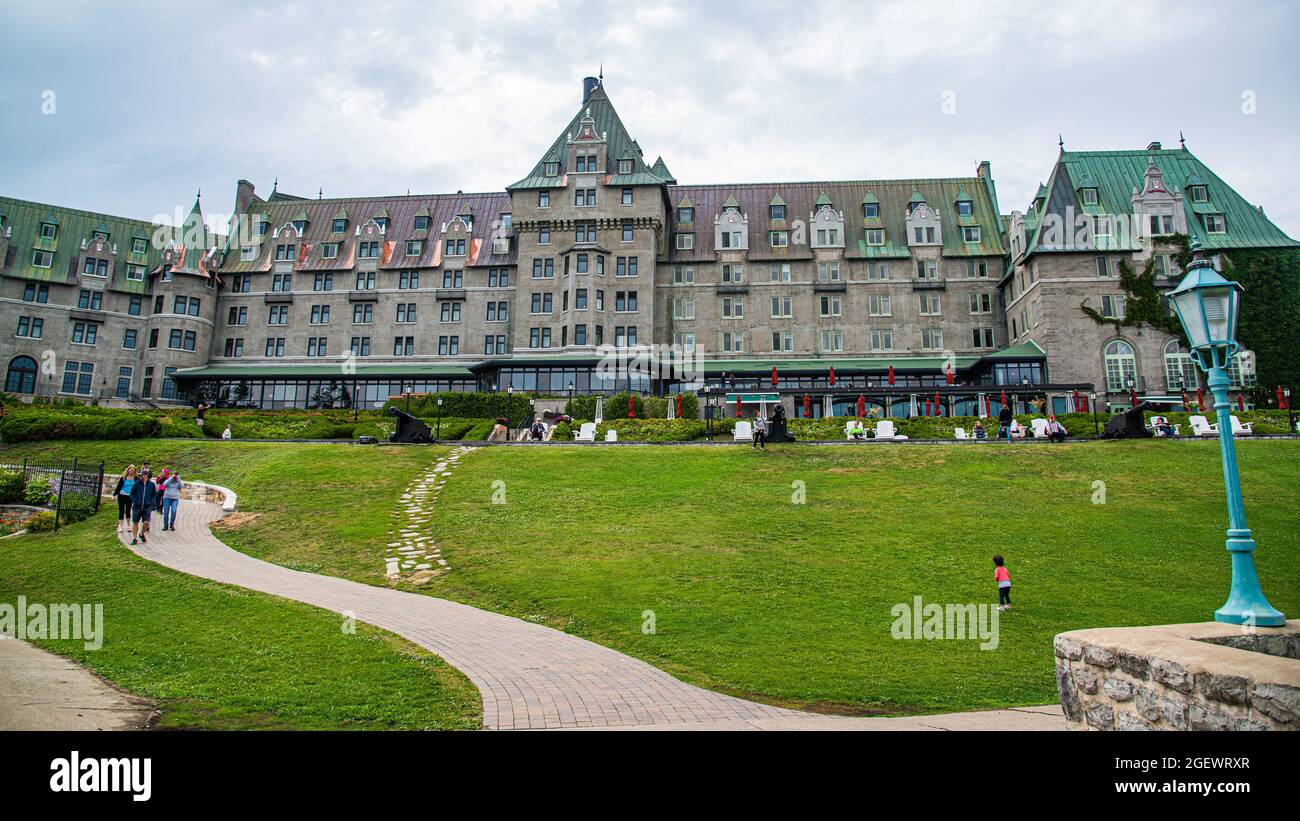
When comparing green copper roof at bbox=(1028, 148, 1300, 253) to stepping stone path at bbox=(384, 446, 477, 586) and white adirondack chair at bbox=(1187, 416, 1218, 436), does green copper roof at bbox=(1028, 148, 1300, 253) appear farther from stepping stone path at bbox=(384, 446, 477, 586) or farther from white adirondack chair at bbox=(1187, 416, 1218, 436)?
stepping stone path at bbox=(384, 446, 477, 586)

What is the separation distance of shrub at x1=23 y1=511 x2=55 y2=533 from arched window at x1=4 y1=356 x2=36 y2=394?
51.5 meters

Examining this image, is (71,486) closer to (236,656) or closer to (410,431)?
(410,431)

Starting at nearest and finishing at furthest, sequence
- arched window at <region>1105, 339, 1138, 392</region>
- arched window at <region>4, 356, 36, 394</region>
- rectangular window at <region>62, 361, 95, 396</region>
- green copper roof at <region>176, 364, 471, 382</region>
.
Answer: arched window at <region>1105, 339, 1138, 392</region>
green copper roof at <region>176, 364, 471, 382</region>
arched window at <region>4, 356, 36, 394</region>
rectangular window at <region>62, 361, 95, 396</region>

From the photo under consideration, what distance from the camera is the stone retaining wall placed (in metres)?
5.04

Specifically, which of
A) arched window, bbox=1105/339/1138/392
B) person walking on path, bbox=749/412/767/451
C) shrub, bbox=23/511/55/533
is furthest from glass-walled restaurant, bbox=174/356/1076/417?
shrub, bbox=23/511/55/533

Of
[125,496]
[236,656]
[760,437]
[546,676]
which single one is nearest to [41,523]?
[125,496]

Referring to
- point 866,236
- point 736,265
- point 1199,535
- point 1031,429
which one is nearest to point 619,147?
point 736,265

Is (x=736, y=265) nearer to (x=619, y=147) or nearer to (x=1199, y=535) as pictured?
(x=619, y=147)

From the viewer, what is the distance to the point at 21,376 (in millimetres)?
63188

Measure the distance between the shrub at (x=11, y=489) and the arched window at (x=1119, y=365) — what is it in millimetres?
64327

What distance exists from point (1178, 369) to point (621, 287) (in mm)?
43870

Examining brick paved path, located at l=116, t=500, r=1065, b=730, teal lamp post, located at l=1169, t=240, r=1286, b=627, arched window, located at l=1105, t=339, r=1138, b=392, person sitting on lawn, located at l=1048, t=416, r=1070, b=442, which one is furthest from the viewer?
arched window, located at l=1105, t=339, r=1138, b=392
